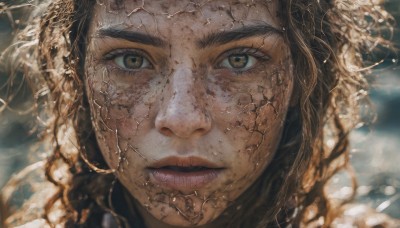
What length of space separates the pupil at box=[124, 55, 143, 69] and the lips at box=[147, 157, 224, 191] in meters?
0.27

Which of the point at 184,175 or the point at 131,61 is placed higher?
the point at 131,61

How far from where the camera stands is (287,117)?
2.42 metres

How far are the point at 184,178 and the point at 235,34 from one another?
40 cm

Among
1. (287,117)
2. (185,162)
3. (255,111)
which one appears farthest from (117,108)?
(287,117)

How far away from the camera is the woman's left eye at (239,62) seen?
A: 2.22 metres

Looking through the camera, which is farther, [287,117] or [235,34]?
[287,117]

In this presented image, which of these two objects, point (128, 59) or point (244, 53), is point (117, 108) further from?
point (244, 53)

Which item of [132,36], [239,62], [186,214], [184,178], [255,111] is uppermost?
[132,36]

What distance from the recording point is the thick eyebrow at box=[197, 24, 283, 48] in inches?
85.0

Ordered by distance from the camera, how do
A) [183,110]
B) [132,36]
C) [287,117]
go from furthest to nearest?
[287,117], [132,36], [183,110]

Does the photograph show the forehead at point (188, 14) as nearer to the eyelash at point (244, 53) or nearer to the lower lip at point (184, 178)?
the eyelash at point (244, 53)

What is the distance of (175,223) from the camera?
7.34 ft

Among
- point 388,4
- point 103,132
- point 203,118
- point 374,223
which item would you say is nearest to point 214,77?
point 203,118

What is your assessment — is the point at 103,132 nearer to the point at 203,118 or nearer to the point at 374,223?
the point at 203,118
